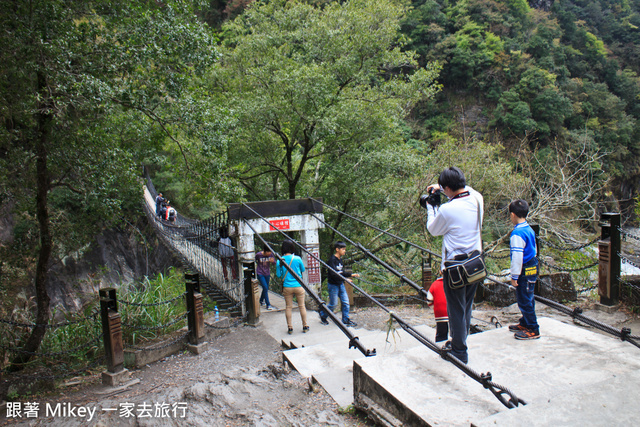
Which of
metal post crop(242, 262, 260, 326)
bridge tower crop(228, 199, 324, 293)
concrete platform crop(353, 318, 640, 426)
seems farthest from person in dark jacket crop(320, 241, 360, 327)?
concrete platform crop(353, 318, 640, 426)

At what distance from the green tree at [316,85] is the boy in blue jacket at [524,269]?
5.92 meters

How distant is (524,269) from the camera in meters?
3.33

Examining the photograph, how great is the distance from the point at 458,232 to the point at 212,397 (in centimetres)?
229

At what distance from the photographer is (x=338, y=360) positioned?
3752 millimetres

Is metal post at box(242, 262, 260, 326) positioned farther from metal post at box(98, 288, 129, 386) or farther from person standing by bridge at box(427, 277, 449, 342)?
person standing by bridge at box(427, 277, 449, 342)

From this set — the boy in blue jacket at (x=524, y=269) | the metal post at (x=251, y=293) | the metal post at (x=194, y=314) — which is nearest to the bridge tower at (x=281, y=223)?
the metal post at (x=251, y=293)

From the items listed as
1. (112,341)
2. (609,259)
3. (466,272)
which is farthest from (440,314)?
(112,341)

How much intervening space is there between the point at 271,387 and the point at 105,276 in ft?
36.7

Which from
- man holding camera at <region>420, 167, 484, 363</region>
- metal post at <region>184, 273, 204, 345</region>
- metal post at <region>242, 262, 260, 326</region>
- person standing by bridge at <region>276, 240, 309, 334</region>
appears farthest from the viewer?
metal post at <region>242, 262, 260, 326</region>

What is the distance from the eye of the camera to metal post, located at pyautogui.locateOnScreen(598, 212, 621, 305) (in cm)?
478

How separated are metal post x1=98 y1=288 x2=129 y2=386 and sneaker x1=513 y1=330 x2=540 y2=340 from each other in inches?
163

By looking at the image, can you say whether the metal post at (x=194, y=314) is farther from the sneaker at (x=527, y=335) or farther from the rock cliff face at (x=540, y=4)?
the rock cliff face at (x=540, y=4)

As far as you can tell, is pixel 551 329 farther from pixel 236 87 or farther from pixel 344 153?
pixel 236 87

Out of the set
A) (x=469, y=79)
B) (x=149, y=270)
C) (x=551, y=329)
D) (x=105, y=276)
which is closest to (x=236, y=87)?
(x=105, y=276)
